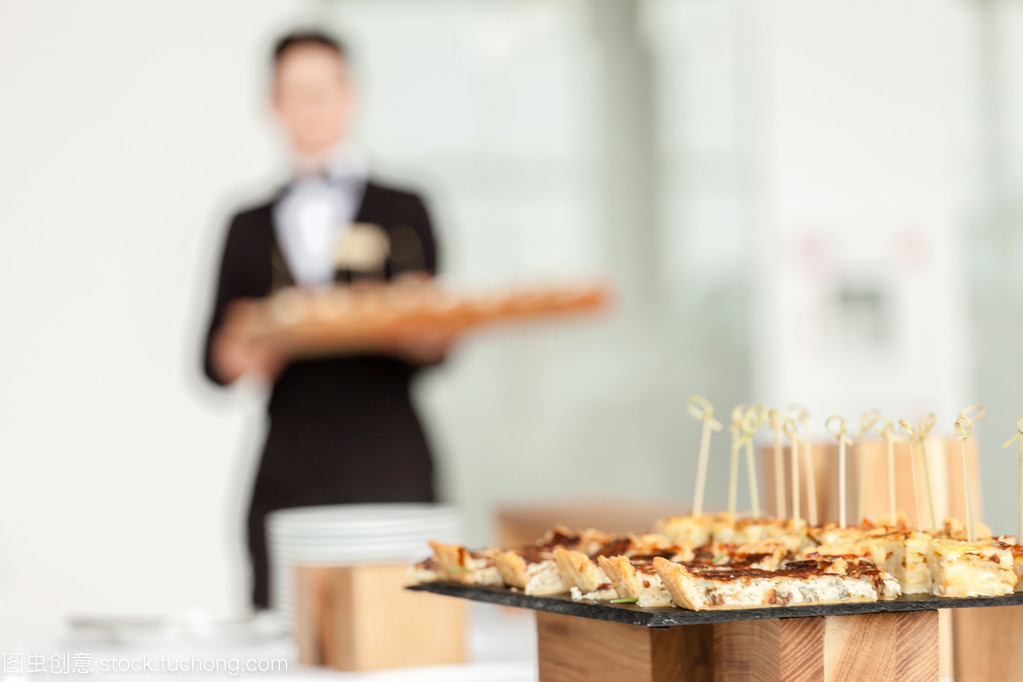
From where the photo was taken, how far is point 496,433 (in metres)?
6.00

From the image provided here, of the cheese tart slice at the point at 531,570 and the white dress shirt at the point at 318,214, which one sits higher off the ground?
the white dress shirt at the point at 318,214

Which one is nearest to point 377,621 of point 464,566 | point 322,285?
point 464,566

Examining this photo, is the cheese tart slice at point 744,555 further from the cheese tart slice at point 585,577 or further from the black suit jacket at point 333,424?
the black suit jacket at point 333,424

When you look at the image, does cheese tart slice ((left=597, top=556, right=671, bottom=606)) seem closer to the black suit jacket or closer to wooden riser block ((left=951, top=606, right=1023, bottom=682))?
wooden riser block ((left=951, top=606, right=1023, bottom=682))

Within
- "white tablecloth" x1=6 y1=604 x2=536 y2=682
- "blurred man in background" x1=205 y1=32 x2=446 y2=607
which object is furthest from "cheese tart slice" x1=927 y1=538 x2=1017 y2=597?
"blurred man in background" x1=205 y1=32 x2=446 y2=607

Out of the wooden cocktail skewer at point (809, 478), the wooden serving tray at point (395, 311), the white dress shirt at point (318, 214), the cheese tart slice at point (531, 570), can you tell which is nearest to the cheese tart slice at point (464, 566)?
the cheese tart slice at point (531, 570)

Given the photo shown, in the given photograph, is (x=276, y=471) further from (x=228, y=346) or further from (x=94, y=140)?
(x=94, y=140)

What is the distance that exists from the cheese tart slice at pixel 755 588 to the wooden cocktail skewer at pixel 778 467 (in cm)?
32

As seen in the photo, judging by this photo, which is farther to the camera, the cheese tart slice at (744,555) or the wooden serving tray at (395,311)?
the wooden serving tray at (395,311)

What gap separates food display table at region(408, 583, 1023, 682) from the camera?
39.3 inches

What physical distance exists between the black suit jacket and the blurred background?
93 centimetres

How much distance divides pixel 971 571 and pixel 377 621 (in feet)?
2.50

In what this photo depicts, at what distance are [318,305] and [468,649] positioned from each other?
0.93 m

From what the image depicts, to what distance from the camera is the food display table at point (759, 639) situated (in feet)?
3.27
